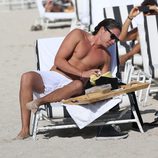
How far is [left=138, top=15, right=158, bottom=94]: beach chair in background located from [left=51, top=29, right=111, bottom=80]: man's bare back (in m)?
1.24

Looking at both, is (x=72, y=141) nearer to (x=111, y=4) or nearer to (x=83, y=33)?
(x=83, y=33)

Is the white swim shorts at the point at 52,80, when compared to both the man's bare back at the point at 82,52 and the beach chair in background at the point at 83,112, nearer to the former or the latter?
the man's bare back at the point at 82,52

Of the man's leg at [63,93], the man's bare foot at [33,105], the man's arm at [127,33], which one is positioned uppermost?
the man's arm at [127,33]

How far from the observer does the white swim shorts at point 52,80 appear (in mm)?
Result: 6453

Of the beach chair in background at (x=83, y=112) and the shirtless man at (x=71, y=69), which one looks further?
the shirtless man at (x=71, y=69)

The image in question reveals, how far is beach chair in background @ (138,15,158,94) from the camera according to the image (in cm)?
766

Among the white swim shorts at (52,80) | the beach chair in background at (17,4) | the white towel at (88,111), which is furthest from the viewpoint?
the beach chair in background at (17,4)

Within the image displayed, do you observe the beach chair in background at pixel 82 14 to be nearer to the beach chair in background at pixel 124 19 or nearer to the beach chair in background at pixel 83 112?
the beach chair in background at pixel 124 19

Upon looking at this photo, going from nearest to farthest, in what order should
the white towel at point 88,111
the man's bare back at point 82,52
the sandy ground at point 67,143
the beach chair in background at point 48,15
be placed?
the sandy ground at point 67,143
the white towel at point 88,111
the man's bare back at point 82,52
the beach chair in background at point 48,15

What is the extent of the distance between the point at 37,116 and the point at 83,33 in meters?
0.94

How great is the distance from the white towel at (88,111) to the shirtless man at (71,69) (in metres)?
0.23

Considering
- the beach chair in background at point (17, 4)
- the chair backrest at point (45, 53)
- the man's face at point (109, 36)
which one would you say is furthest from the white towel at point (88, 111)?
the beach chair in background at point (17, 4)

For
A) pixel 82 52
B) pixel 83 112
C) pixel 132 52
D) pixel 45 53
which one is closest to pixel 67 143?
pixel 83 112

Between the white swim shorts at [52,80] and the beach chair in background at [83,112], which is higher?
the white swim shorts at [52,80]
